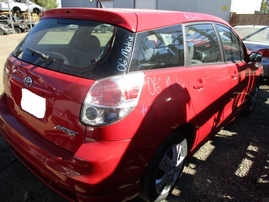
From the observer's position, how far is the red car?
5.12 ft

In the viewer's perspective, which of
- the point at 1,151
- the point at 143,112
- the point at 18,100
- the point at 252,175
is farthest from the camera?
the point at 1,151

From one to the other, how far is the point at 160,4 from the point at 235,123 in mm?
22525

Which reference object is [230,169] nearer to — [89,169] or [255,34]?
[89,169]

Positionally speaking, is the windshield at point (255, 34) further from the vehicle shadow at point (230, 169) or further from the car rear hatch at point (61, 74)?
the car rear hatch at point (61, 74)

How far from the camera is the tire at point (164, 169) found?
1.89m

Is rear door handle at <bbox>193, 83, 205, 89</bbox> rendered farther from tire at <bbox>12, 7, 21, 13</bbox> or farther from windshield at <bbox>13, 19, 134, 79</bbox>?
tire at <bbox>12, 7, 21, 13</bbox>

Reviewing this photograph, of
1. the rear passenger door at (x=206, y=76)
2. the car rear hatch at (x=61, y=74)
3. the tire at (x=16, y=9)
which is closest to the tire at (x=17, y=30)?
the tire at (x=16, y=9)

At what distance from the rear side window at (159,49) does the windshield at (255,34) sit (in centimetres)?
516

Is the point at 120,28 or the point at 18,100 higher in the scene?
the point at 120,28

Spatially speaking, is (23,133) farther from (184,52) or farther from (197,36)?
(197,36)

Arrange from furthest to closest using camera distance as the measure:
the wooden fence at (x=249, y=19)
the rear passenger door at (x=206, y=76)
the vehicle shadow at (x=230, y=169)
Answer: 1. the wooden fence at (x=249, y=19)
2. the vehicle shadow at (x=230, y=169)
3. the rear passenger door at (x=206, y=76)

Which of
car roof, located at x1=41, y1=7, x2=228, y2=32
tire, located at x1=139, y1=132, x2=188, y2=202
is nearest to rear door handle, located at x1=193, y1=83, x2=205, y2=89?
tire, located at x1=139, y1=132, x2=188, y2=202

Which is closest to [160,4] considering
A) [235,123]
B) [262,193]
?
[235,123]

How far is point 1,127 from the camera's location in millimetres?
2213
